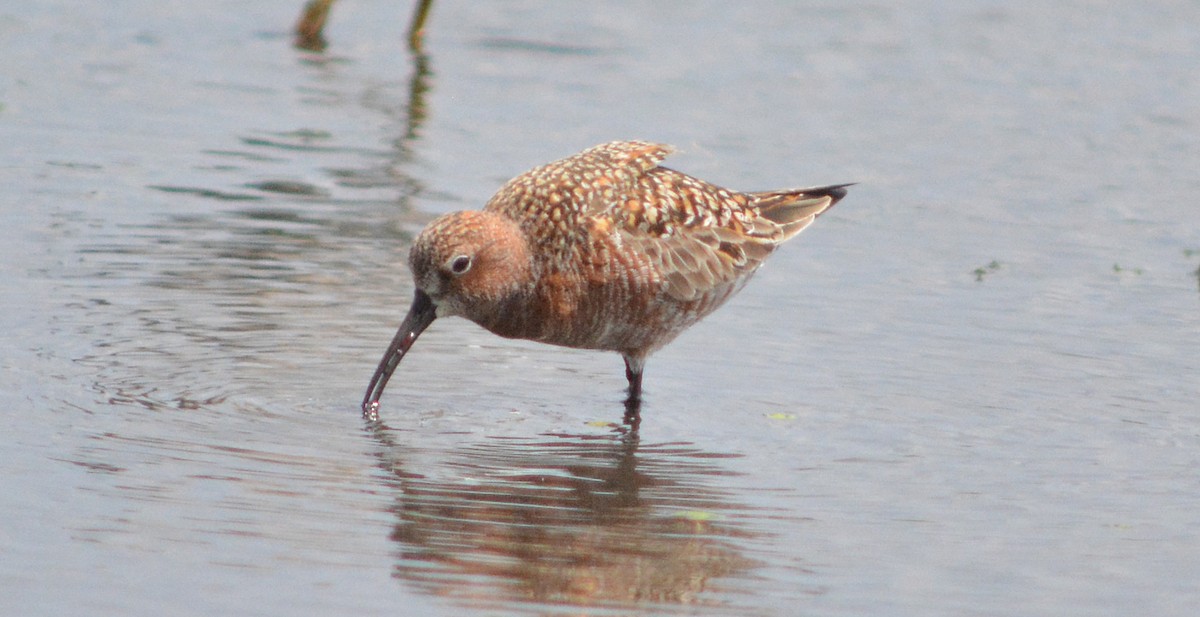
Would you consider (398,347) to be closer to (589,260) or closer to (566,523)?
(589,260)

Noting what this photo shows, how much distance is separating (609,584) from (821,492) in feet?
4.67

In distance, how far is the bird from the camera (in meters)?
7.65

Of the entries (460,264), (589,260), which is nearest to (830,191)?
(589,260)

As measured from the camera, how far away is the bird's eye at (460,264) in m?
7.50

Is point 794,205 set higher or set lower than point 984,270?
higher

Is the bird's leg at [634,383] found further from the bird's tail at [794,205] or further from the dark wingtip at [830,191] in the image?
the dark wingtip at [830,191]

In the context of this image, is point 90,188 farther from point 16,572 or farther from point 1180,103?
point 1180,103

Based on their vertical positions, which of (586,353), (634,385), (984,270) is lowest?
(586,353)

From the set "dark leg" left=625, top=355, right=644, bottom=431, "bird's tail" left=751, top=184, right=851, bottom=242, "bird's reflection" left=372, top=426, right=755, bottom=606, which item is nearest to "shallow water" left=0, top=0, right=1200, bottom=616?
"bird's reflection" left=372, top=426, right=755, bottom=606

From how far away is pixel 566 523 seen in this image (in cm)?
638

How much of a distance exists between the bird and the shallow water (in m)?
0.36

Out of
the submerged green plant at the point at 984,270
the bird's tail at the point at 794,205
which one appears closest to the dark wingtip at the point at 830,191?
the bird's tail at the point at 794,205

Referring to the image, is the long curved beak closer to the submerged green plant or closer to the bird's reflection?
the bird's reflection

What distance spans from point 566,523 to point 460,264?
64.8 inches
